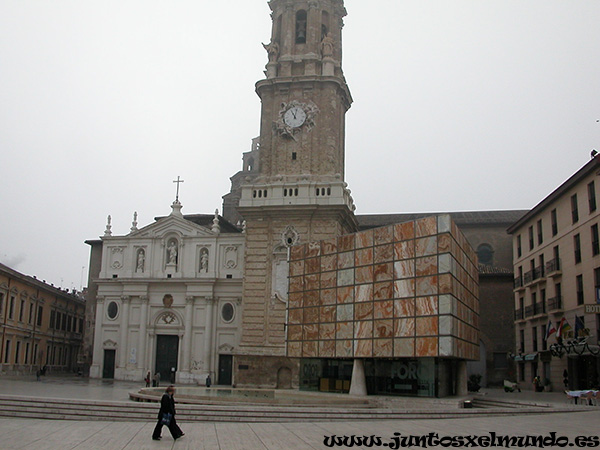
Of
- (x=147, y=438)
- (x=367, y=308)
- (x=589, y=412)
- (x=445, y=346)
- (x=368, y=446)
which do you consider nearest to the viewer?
(x=368, y=446)

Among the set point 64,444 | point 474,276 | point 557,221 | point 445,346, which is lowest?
point 64,444

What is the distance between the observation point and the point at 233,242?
174ft

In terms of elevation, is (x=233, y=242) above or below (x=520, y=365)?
above

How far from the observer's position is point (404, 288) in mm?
31359

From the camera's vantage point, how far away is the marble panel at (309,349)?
116 feet

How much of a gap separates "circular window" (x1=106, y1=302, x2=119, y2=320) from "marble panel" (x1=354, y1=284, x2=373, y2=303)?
27551 millimetres

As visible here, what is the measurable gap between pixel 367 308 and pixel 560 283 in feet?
49.2

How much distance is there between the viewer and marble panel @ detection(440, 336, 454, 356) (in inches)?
1150

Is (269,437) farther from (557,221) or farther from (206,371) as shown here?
(206,371)

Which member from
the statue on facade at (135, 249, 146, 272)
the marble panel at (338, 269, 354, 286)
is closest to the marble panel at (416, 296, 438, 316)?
the marble panel at (338, 269, 354, 286)

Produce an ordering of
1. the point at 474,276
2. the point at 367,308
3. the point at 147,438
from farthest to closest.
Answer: the point at 474,276 → the point at 367,308 → the point at 147,438

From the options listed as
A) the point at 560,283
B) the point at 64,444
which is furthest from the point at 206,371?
the point at 64,444

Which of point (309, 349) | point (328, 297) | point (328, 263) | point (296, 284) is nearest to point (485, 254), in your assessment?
point (296, 284)

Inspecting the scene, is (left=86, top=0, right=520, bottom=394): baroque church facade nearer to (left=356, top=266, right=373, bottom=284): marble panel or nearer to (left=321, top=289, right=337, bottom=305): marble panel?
(left=321, top=289, right=337, bottom=305): marble panel
